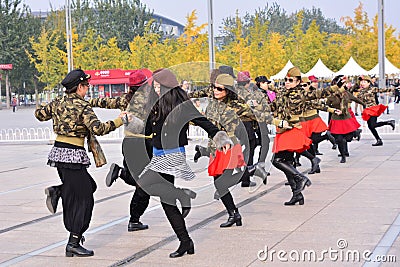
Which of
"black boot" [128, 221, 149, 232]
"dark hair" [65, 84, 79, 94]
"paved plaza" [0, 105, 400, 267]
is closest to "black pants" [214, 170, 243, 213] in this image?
"paved plaza" [0, 105, 400, 267]

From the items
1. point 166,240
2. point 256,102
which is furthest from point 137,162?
point 256,102

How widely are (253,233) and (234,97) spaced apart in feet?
7.15

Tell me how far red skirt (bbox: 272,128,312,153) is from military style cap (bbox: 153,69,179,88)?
9.34 ft

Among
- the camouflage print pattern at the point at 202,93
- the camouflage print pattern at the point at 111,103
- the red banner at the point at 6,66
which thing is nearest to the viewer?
the camouflage print pattern at the point at 111,103

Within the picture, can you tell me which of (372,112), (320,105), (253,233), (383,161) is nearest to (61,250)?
(253,233)

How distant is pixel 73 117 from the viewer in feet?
22.2

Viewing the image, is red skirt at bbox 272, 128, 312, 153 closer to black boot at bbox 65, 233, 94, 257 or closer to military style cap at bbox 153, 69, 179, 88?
military style cap at bbox 153, 69, 179, 88

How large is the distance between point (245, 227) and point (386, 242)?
168cm

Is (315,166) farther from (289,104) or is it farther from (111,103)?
(111,103)

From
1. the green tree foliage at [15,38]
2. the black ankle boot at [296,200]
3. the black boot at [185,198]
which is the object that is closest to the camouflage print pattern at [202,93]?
the black ankle boot at [296,200]

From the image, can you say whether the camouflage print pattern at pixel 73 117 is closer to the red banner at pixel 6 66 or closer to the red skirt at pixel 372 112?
the red skirt at pixel 372 112

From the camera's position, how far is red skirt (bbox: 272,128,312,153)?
29.8ft

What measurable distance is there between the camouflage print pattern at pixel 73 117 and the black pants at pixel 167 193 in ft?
2.01

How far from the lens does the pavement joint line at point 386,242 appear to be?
622cm
